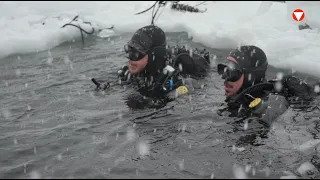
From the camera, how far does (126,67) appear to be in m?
7.09

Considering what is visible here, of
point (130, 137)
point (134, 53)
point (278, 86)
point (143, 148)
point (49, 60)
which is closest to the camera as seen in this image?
point (143, 148)

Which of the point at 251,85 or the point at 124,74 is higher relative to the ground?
the point at 251,85

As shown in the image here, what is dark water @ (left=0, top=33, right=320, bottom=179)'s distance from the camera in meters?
3.89

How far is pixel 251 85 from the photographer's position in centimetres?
562

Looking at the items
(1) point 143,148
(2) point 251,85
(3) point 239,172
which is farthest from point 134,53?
(3) point 239,172

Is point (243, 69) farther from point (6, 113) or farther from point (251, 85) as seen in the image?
point (6, 113)

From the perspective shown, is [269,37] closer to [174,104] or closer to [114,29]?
[174,104]

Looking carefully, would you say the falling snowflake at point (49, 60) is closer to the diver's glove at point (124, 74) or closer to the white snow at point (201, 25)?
the white snow at point (201, 25)

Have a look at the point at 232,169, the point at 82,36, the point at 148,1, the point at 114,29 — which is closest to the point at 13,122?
the point at 232,169

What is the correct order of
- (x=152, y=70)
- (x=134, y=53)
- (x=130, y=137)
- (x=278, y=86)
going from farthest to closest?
1. (x=152, y=70)
2. (x=134, y=53)
3. (x=278, y=86)
4. (x=130, y=137)

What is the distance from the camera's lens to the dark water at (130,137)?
3891 millimetres

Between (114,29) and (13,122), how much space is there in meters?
6.65

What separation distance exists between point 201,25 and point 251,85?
5.13 metres

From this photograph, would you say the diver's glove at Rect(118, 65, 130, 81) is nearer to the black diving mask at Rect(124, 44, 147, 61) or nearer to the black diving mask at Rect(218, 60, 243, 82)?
the black diving mask at Rect(124, 44, 147, 61)
